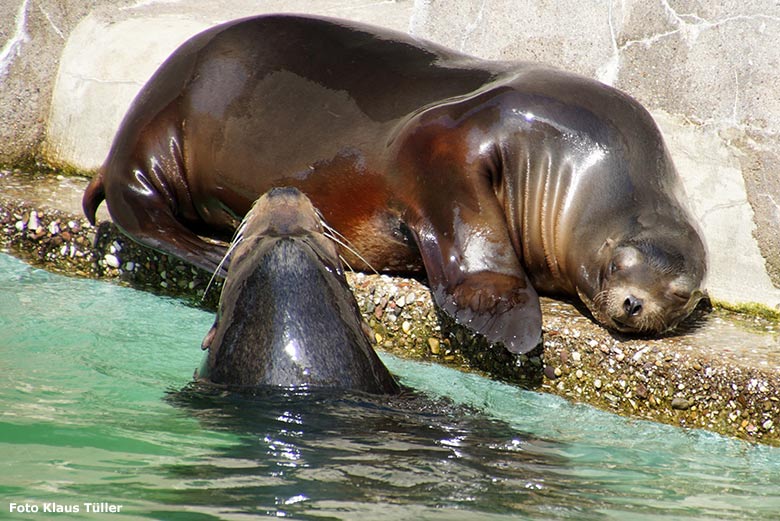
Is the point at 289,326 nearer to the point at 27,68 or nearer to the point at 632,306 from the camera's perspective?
the point at 632,306

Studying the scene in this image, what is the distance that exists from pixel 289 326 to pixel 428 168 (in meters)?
1.65

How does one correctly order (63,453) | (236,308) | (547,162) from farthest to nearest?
(547,162)
(236,308)
(63,453)

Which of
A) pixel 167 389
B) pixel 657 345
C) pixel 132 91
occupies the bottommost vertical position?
pixel 167 389

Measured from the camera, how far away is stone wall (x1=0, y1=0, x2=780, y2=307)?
19.5ft

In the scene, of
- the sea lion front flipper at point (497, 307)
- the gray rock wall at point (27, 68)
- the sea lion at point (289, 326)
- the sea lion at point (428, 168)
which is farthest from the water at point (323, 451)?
the gray rock wall at point (27, 68)

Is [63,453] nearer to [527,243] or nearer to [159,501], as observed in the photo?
[159,501]

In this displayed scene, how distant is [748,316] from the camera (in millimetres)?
5613

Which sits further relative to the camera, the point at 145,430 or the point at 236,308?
the point at 236,308

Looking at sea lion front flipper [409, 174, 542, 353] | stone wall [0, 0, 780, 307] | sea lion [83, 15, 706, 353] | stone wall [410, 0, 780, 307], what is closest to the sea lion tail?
sea lion [83, 15, 706, 353]

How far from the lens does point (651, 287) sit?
506 centimetres

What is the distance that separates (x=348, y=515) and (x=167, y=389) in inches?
63.7

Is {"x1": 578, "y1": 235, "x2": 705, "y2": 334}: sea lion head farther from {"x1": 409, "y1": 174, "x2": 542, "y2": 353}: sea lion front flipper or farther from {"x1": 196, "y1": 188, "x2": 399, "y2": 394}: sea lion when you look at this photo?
{"x1": 196, "y1": 188, "x2": 399, "y2": 394}: sea lion

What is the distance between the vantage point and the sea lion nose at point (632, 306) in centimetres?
501

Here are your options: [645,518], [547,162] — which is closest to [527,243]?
[547,162]
